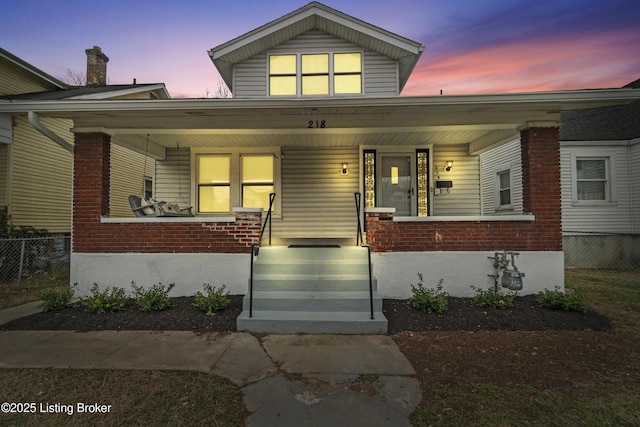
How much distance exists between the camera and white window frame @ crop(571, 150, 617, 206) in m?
9.81

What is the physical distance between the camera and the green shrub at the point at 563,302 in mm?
4594

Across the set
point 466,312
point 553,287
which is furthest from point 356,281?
point 553,287

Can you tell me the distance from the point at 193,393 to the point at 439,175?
7327 mm

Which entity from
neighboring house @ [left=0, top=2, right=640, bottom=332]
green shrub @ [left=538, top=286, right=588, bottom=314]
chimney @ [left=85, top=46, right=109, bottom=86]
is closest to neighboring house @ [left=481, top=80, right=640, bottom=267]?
neighboring house @ [left=0, top=2, right=640, bottom=332]

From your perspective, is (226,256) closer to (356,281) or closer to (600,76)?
(356,281)

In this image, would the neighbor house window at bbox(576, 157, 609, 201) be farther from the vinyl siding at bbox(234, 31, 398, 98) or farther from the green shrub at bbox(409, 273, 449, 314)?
the green shrub at bbox(409, 273, 449, 314)

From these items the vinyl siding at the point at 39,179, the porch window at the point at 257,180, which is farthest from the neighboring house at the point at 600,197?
the vinyl siding at the point at 39,179

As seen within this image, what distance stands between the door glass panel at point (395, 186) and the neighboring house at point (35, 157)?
6.26 metres

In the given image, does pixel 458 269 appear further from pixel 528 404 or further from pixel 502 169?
pixel 502 169

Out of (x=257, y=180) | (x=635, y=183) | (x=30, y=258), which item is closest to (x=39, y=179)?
(x=30, y=258)

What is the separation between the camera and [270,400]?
2514 mm

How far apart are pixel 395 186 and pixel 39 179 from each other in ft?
36.3

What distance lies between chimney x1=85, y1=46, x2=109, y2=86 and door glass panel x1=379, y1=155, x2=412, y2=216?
13.9m

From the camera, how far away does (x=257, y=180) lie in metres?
8.00
